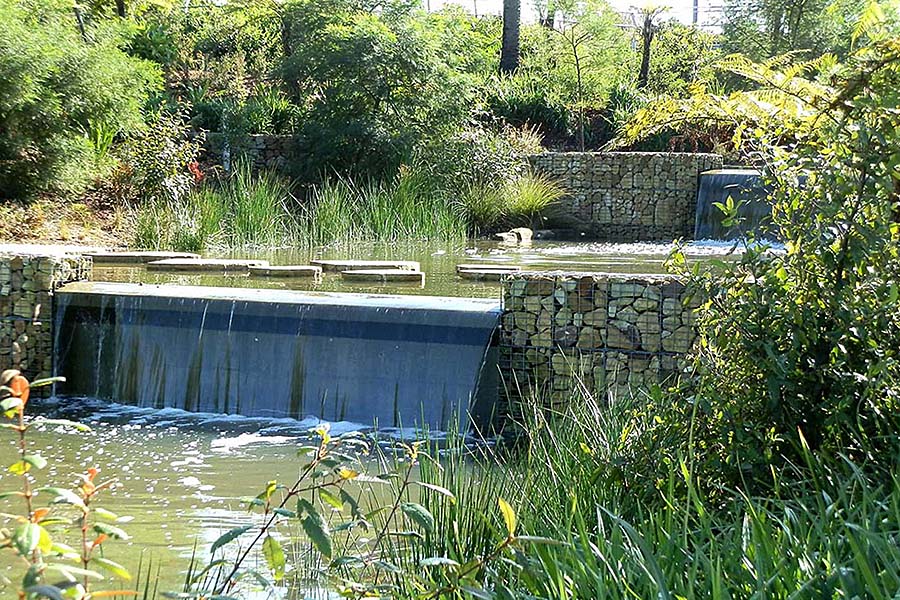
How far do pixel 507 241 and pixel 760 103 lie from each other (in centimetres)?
1073

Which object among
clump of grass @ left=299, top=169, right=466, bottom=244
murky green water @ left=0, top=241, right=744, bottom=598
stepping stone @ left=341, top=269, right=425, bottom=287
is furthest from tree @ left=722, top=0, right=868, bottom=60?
murky green water @ left=0, top=241, right=744, bottom=598

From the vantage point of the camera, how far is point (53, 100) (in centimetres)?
1346

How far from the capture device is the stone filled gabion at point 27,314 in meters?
7.70

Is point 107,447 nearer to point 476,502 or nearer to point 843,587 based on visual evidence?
point 476,502

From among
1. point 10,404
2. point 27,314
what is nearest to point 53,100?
point 27,314

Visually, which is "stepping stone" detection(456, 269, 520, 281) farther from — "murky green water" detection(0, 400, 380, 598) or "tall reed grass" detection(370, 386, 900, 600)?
"tall reed grass" detection(370, 386, 900, 600)

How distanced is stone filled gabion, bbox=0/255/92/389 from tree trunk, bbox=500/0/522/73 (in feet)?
56.6

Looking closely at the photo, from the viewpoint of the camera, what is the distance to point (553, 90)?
24.0m

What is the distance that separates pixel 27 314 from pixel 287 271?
2.58 metres

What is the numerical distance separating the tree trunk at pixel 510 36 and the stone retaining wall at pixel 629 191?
583 centimetres

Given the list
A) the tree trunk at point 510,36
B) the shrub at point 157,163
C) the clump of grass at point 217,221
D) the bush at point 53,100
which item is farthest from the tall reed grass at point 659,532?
the tree trunk at point 510,36

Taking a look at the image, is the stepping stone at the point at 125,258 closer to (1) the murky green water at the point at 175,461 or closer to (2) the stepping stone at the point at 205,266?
(2) the stepping stone at the point at 205,266

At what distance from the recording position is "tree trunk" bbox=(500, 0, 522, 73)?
934 inches

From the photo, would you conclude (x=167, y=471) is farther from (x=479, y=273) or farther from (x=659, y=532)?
(x=479, y=273)
